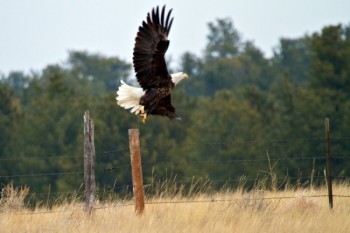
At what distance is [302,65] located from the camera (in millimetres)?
72500

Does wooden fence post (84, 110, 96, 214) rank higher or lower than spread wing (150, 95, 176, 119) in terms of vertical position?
lower

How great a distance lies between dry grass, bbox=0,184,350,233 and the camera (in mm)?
10336

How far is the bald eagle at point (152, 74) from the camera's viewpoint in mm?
12555

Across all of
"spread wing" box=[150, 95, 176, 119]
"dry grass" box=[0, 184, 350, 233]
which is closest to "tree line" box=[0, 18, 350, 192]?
"spread wing" box=[150, 95, 176, 119]

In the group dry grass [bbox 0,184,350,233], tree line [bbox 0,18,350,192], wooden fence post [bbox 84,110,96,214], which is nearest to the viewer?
dry grass [bbox 0,184,350,233]

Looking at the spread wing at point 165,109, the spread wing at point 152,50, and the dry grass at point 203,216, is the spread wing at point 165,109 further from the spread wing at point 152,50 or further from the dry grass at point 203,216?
the dry grass at point 203,216

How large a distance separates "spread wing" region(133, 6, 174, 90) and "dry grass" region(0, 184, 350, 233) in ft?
5.92

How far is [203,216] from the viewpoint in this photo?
11.0 m

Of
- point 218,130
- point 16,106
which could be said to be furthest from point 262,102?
point 16,106

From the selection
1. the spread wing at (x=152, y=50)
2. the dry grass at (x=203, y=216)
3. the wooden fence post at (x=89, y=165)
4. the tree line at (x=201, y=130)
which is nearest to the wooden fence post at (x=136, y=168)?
the dry grass at (x=203, y=216)

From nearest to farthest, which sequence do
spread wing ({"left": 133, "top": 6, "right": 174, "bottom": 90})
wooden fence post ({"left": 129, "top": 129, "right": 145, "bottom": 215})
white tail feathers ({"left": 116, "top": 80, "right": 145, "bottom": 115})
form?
wooden fence post ({"left": 129, "top": 129, "right": 145, "bottom": 215}) < spread wing ({"left": 133, "top": 6, "right": 174, "bottom": 90}) < white tail feathers ({"left": 116, "top": 80, "right": 145, "bottom": 115})

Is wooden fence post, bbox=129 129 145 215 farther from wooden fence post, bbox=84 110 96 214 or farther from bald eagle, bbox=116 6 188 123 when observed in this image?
bald eagle, bbox=116 6 188 123

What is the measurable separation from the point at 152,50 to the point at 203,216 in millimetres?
2661

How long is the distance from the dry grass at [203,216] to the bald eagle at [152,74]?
171 centimetres
